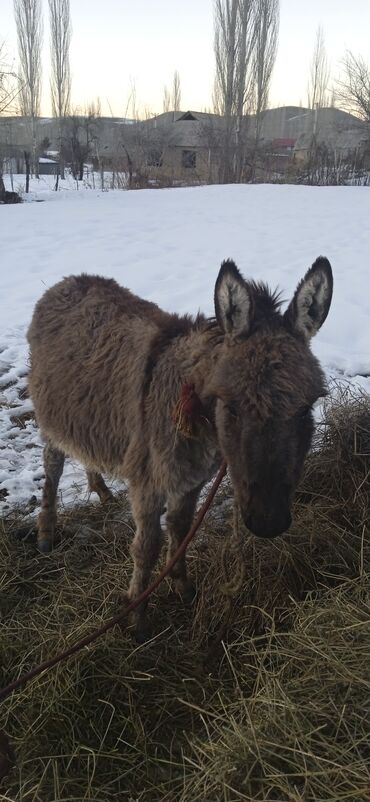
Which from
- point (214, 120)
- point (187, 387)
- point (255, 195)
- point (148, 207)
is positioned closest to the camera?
point (187, 387)

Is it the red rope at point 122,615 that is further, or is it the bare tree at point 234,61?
the bare tree at point 234,61

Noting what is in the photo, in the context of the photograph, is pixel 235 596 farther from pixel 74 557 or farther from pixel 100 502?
pixel 100 502

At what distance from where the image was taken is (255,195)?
1700cm

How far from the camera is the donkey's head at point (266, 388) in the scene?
6.06 feet

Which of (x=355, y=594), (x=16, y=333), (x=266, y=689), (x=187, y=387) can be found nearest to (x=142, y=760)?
(x=266, y=689)

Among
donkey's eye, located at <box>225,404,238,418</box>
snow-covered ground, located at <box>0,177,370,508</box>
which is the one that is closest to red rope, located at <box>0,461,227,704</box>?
donkey's eye, located at <box>225,404,238,418</box>

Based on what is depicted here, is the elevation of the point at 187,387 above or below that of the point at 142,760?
above

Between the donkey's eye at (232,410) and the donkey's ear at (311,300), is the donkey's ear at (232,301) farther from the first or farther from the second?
the donkey's eye at (232,410)

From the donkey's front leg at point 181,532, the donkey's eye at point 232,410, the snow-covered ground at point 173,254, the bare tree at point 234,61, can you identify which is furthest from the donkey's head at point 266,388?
the bare tree at point 234,61

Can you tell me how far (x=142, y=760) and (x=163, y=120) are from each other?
52.9 m

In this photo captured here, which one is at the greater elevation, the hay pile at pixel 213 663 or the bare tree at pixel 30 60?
the bare tree at pixel 30 60

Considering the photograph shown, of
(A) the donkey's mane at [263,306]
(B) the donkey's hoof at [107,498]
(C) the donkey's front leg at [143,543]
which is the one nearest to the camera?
(A) the donkey's mane at [263,306]

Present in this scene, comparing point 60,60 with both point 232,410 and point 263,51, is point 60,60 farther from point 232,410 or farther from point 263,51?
point 232,410

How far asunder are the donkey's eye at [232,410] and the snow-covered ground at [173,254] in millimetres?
2229
